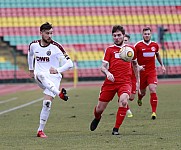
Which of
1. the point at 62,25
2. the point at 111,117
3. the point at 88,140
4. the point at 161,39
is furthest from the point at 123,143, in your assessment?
the point at 62,25

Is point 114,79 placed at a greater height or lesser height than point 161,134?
greater

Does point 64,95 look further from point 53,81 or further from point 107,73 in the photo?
point 107,73

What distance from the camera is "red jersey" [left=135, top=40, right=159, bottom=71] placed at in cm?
1480

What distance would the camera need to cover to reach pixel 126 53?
1065 centimetres

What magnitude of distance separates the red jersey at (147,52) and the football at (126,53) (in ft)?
13.1

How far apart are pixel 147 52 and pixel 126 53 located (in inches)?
167

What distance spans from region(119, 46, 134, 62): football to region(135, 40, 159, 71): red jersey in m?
4.00

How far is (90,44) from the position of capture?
121 ft

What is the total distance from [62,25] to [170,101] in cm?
1985

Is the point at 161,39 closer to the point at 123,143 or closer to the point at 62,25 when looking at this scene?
the point at 62,25

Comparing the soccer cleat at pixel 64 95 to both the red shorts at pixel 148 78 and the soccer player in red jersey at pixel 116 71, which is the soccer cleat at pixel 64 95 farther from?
the red shorts at pixel 148 78

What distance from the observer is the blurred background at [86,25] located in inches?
1395

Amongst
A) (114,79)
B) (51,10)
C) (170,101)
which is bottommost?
(170,101)

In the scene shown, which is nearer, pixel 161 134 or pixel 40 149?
pixel 40 149
